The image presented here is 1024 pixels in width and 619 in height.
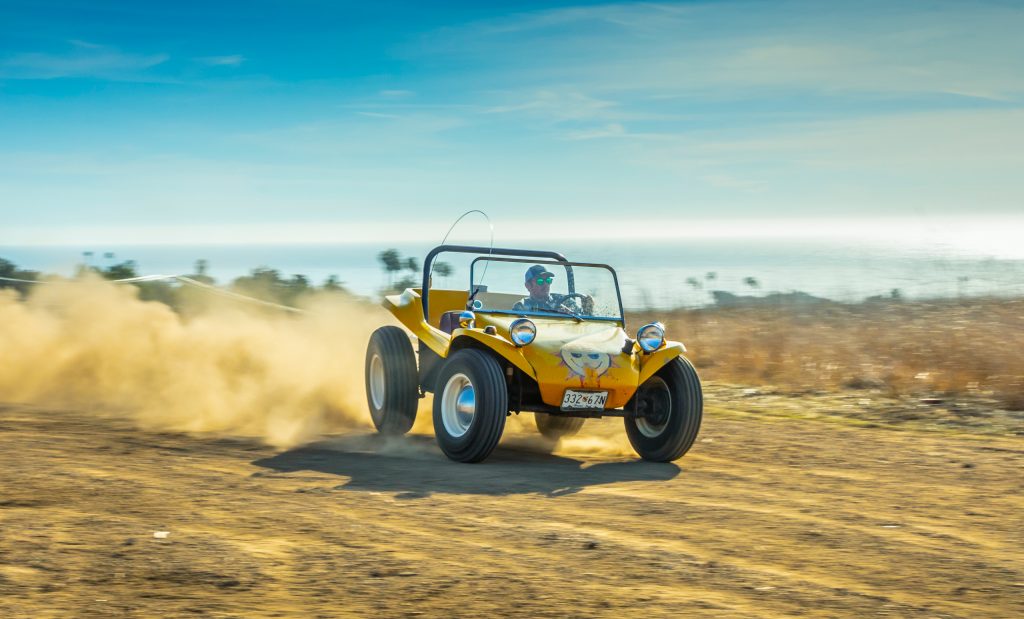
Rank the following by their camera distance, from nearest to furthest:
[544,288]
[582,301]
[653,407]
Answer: [653,407]
[544,288]
[582,301]

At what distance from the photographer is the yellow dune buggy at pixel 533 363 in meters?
9.09

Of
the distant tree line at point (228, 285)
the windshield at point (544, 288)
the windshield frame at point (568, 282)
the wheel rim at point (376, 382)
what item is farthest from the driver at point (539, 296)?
the distant tree line at point (228, 285)

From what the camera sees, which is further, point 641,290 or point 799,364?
point 641,290

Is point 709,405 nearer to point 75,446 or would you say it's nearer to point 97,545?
point 75,446

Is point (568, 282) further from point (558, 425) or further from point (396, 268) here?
point (396, 268)

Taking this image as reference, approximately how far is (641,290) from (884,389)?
797cm

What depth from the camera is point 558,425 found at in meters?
11.6

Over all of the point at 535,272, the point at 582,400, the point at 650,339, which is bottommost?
the point at 582,400

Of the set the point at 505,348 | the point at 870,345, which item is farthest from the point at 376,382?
the point at 870,345

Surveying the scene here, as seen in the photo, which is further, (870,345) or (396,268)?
(396,268)

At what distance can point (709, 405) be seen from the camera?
1376 centimetres

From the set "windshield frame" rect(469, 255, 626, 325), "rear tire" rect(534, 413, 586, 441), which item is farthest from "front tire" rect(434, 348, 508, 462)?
"rear tire" rect(534, 413, 586, 441)

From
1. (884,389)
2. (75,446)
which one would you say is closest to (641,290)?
(884,389)

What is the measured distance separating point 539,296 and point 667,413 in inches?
73.2
